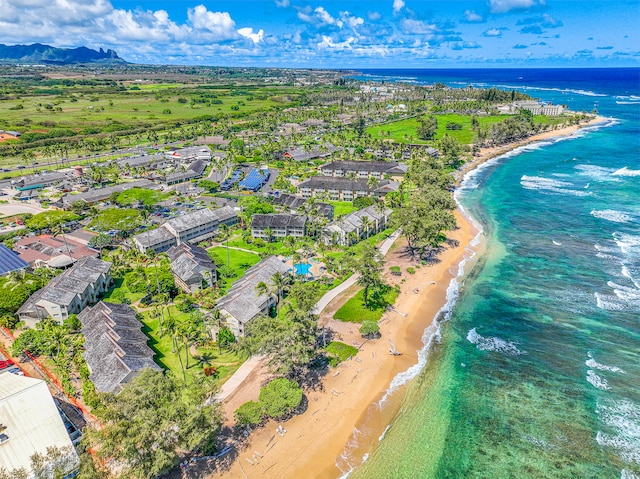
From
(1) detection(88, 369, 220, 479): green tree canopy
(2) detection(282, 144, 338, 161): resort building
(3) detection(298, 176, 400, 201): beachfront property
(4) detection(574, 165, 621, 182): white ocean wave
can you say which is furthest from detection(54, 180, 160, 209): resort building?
(4) detection(574, 165, 621, 182): white ocean wave

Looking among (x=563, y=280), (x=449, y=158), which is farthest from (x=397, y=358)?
(x=449, y=158)

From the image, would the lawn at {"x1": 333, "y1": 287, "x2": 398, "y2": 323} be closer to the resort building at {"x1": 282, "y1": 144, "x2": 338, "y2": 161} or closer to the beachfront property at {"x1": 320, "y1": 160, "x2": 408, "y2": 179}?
the beachfront property at {"x1": 320, "y1": 160, "x2": 408, "y2": 179}

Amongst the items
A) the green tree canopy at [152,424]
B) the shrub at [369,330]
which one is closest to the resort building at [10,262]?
the green tree canopy at [152,424]

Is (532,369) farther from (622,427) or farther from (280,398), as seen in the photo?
(280,398)

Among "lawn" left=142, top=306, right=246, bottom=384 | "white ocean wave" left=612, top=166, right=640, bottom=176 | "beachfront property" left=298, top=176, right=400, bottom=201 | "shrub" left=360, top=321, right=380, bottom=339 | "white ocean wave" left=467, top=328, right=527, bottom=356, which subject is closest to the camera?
"lawn" left=142, top=306, right=246, bottom=384

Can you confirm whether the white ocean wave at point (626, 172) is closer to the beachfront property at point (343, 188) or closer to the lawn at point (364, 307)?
the beachfront property at point (343, 188)

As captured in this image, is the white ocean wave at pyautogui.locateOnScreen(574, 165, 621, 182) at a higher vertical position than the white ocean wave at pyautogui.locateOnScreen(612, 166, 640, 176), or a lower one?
lower

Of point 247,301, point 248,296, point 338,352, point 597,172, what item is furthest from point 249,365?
point 597,172

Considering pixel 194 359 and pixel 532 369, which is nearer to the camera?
pixel 532 369

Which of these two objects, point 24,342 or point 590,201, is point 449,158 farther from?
point 24,342
